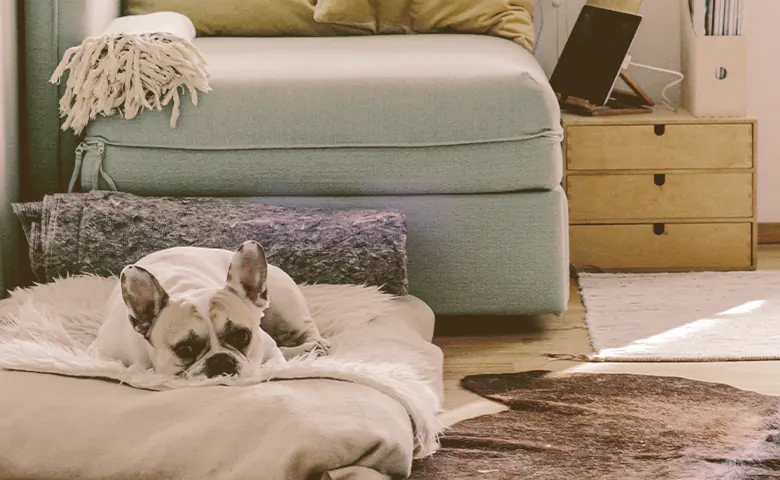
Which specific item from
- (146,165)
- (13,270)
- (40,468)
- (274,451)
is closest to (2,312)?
(13,270)

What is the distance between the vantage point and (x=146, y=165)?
246cm

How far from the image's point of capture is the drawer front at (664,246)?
2961mm

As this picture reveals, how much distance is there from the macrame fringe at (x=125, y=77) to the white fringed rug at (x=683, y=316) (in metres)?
1.01

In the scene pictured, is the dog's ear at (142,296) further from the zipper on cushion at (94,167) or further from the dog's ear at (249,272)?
the zipper on cushion at (94,167)

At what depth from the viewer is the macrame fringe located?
2.44 m

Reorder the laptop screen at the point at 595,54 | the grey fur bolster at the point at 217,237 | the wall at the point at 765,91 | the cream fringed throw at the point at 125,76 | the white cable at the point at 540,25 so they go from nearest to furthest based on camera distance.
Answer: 1. the grey fur bolster at the point at 217,237
2. the cream fringed throw at the point at 125,76
3. the laptop screen at the point at 595,54
4. the wall at the point at 765,91
5. the white cable at the point at 540,25

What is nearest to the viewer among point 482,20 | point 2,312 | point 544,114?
point 2,312

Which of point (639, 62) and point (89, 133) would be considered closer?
point (89, 133)

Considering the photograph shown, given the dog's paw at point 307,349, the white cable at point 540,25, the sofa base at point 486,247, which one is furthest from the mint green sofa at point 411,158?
the white cable at point 540,25

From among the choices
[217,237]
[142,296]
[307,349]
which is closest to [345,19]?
[217,237]

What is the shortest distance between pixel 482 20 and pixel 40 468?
73.4 inches

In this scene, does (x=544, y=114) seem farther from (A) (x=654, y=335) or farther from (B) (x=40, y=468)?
(B) (x=40, y=468)

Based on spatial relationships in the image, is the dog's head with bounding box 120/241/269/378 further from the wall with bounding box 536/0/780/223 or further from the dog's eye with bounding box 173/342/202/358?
the wall with bounding box 536/0/780/223

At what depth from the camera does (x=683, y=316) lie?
2.62 metres
